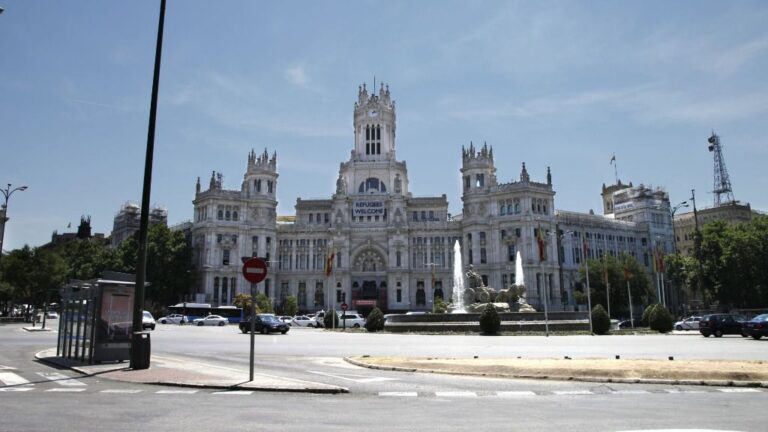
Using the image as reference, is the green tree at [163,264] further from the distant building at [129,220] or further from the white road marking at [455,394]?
the white road marking at [455,394]

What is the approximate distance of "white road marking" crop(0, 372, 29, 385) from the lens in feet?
51.3

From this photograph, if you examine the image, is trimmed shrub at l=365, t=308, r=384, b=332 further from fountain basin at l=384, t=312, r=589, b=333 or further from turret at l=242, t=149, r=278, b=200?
turret at l=242, t=149, r=278, b=200

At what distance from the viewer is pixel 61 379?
16.5 meters

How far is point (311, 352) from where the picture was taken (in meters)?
26.7

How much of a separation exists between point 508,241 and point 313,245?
3580cm

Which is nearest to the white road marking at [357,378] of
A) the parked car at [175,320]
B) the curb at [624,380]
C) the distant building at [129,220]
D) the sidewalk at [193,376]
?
the sidewalk at [193,376]

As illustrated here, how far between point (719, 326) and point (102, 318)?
128 ft

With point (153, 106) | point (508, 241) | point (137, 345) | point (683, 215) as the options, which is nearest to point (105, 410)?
point (137, 345)

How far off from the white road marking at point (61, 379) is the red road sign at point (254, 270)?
507 centimetres

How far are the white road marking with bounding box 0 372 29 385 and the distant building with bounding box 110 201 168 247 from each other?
112 m

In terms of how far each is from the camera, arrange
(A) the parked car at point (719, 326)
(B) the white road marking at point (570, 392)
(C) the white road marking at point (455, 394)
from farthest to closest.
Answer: (A) the parked car at point (719, 326)
(B) the white road marking at point (570, 392)
(C) the white road marking at point (455, 394)

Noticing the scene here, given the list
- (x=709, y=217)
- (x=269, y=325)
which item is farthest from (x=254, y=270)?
(x=709, y=217)

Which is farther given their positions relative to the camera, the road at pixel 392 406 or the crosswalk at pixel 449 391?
the crosswalk at pixel 449 391

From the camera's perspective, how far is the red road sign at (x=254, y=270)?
51.8ft
